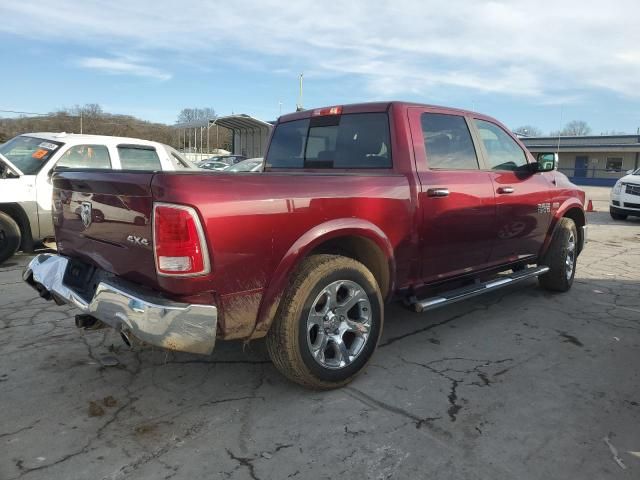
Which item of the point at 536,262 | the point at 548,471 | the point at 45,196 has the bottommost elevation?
the point at 548,471

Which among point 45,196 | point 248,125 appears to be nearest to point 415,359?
point 45,196

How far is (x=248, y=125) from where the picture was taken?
129ft

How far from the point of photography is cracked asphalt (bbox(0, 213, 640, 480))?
2445 millimetres

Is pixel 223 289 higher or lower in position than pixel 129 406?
higher

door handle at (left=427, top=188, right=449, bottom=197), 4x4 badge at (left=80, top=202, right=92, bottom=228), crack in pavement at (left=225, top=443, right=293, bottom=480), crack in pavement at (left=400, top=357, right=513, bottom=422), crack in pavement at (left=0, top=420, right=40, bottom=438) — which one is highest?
door handle at (left=427, top=188, right=449, bottom=197)

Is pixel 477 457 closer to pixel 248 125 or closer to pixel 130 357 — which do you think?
pixel 130 357

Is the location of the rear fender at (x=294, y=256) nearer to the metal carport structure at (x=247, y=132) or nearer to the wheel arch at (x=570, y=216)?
the wheel arch at (x=570, y=216)

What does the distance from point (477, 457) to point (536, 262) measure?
3.38m

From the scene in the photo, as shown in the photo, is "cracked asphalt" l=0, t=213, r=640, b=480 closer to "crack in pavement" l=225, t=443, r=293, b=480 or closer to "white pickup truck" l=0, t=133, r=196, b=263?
"crack in pavement" l=225, t=443, r=293, b=480

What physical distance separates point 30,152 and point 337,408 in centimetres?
627

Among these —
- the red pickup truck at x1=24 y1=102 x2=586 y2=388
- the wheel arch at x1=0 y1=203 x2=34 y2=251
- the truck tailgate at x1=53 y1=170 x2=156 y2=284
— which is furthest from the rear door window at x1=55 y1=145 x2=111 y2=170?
the truck tailgate at x1=53 y1=170 x2=156 y2=284

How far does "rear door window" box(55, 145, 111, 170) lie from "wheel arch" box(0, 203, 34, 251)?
0.77 metres

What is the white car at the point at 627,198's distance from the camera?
43.0 feet

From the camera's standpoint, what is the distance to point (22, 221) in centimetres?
664
